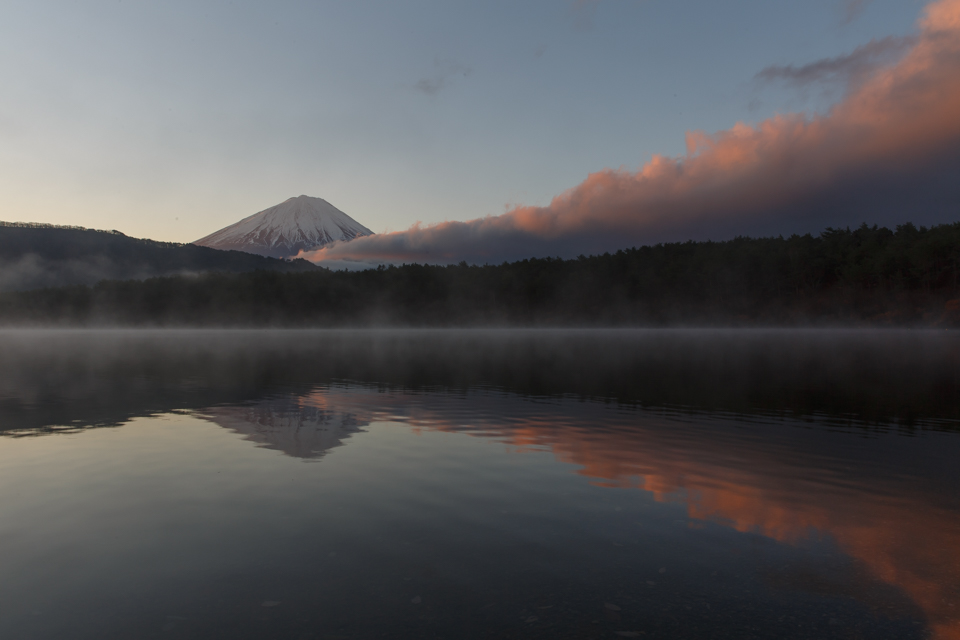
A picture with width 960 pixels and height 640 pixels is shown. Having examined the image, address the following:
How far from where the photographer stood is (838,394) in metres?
32.0

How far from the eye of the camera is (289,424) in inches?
885

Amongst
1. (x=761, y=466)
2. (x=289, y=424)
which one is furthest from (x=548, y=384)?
(x=761, y=466)

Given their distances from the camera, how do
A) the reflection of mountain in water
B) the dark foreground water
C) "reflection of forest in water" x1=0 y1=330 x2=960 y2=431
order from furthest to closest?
"reflection of forest in water" x1=0 y1=330 x2=960 y2=431
the reflection of mountain in water
the dark foreground water

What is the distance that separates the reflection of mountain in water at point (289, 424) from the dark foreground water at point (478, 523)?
0.58 ft

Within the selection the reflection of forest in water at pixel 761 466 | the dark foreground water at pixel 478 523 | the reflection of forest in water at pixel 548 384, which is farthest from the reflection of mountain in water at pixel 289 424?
the reflection of forest in water at pixel 548 384

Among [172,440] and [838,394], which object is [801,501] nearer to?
[172,440]

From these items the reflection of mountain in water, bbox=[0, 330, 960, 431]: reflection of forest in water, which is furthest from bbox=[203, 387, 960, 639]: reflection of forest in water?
bbox=[0, 330, 960, 431]: reflection of forest in water

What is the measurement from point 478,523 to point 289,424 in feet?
43.6

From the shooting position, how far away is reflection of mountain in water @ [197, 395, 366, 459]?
18750 millimetres

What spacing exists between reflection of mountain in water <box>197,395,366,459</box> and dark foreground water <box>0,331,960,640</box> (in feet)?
0.58

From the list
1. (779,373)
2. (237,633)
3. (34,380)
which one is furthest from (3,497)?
(779,373)

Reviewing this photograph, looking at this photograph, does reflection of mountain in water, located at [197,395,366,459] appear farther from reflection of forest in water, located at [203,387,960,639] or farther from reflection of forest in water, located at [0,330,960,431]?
reflection of forest in water, located at [0,330,960,431]

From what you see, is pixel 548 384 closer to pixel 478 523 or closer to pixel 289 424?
pixel 289 424

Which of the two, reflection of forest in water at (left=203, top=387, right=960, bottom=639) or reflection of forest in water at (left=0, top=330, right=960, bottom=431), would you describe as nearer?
reflection of forest in water at (left=203, top=387, right=960, bottom=639)
